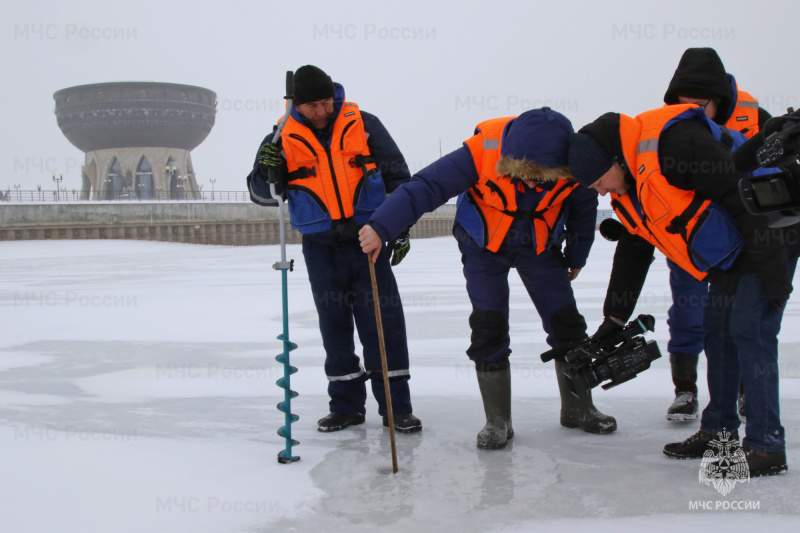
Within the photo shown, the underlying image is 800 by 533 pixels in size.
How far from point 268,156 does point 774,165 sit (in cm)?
224

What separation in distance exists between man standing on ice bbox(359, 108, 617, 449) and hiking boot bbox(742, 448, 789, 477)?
75 cm

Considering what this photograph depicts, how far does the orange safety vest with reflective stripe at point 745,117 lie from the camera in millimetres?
3445

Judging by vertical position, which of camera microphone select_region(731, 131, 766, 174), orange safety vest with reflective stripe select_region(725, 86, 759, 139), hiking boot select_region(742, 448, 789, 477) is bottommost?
hiking boot select_region(742, 448, 789, 477)

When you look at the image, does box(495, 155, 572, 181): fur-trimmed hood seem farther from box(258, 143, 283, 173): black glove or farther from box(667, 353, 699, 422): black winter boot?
box(667, 353, 699, 422): black winter boot

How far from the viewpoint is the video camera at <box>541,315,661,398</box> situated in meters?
3.01

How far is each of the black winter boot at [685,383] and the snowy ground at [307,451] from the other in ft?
0.42

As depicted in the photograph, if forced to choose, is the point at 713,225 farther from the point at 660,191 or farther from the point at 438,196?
the point at 438,196

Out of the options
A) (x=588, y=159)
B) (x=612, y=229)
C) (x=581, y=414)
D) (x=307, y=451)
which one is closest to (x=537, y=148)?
(x=588, y=159)

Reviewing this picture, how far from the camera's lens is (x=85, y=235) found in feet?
96.2

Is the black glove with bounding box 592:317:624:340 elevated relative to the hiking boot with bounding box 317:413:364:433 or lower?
elevated

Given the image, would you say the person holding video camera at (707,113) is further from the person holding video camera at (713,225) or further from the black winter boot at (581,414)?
the person holding video camera at (713,225)

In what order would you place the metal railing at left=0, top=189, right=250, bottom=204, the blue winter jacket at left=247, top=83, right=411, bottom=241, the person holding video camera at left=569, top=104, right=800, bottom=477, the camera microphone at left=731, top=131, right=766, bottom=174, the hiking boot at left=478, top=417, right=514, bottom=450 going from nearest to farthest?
the camera microphone at left=731, top=131, right=766, bottom=174, the person holding video camera at left=569, top=104, right=800, bottom=477, the hiking boot at left=478, top=417, right=514, bottom=450, the blue winter jacket at left=247, top=83, right=411, bottom=241, the metal railing at left=0, top=189, right=250, bottom=204

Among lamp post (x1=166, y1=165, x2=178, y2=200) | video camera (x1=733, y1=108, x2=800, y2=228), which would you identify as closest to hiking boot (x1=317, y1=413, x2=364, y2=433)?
video camera (x1=733, y1=108, x2=800, y2=228)

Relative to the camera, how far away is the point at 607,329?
10.5 ft
